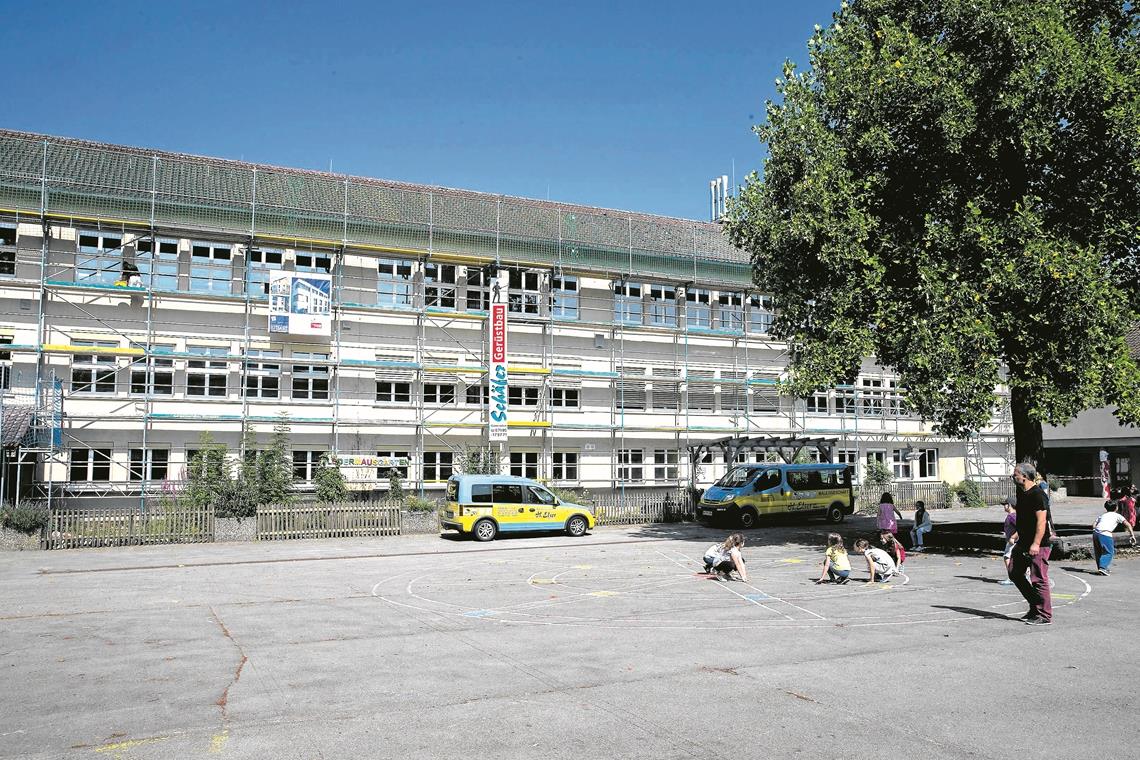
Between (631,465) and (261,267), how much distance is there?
16264 millimetres

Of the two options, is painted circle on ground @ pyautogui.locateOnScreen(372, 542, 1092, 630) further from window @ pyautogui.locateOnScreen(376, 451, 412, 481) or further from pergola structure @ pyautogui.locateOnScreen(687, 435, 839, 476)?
window @ pyautogui.locateOnScreen(376, 451, 412, 481)

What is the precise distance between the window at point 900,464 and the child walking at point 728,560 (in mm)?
29665

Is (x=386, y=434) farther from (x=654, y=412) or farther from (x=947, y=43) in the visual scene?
(x=947, y=43)

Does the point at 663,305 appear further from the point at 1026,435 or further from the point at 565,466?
the point at 1026,435

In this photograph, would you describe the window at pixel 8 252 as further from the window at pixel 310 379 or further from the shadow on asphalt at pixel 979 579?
the shadow on asphalt at pixel 979 579

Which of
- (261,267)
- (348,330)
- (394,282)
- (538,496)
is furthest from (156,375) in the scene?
(538,496)

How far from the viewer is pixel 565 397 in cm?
3638

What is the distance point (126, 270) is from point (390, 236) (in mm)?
9068

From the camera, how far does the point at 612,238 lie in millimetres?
39250

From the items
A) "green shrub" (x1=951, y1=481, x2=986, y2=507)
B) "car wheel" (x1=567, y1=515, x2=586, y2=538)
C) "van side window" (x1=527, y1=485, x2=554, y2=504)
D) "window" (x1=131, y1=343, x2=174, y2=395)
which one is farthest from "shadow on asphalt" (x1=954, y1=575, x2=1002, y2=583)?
"window" (x1=131, y1=343, x2=174, y2=395)

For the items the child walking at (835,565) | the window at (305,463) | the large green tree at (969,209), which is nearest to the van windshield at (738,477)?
the large green tree at (969,209)

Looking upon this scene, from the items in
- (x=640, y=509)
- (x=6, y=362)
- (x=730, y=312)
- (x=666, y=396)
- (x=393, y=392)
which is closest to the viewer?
(x=6, y=362)

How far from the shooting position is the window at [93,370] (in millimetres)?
29891

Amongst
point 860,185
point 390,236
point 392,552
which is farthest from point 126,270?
point 860,185
